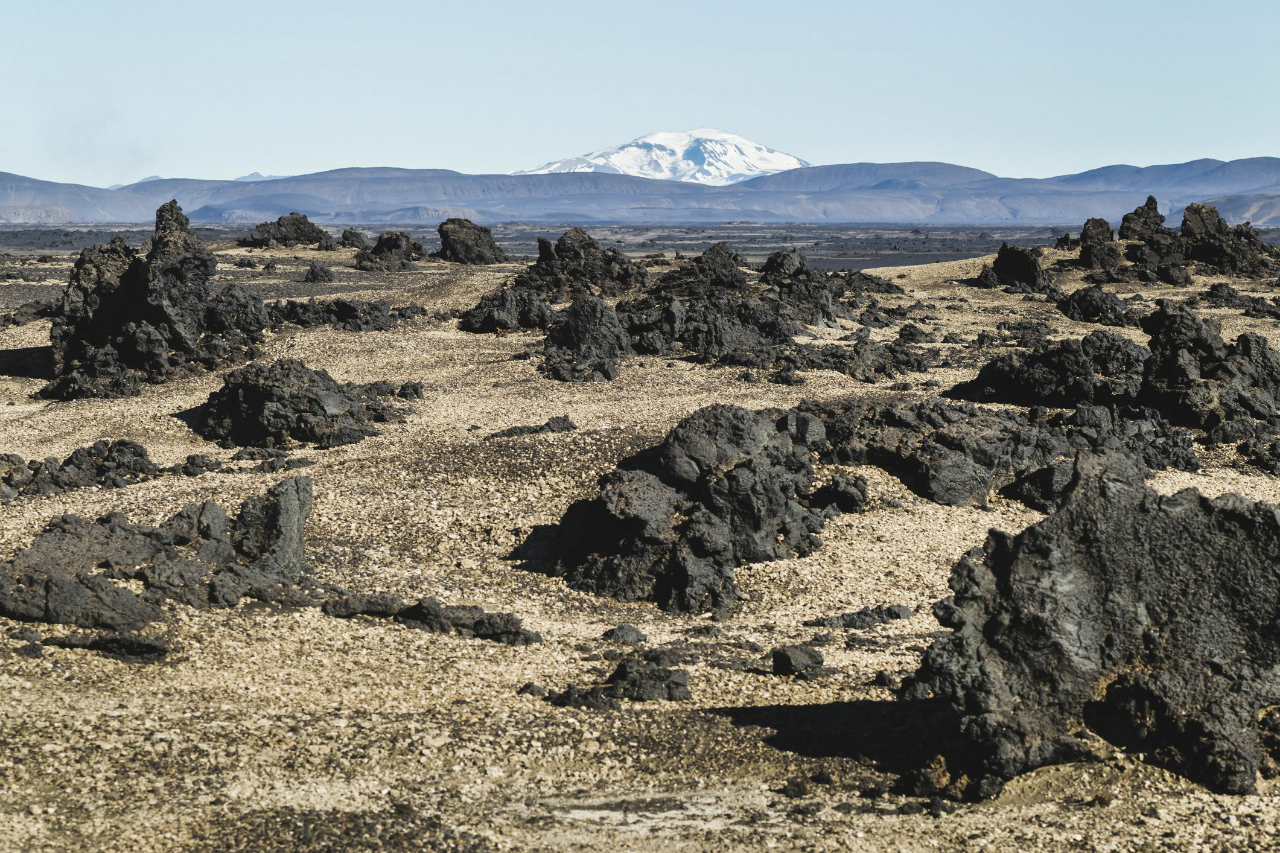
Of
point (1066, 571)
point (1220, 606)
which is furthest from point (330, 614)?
point (1220, 606)

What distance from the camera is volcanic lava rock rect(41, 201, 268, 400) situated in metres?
24.8

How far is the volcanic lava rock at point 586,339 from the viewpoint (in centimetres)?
2614

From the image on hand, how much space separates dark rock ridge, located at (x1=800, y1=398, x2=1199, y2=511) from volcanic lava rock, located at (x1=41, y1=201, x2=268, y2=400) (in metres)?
13.9

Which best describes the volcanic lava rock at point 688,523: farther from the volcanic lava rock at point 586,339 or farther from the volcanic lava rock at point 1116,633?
the volcanic lava rock at point 586,339

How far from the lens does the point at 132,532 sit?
1377cm

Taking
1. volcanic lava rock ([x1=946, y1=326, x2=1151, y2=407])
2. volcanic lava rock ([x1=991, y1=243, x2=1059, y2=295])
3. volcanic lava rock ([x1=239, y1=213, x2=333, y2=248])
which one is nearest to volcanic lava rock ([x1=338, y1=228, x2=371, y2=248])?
volcanic lava rock ([x1=239, y1=213, x2=333, y2=248])

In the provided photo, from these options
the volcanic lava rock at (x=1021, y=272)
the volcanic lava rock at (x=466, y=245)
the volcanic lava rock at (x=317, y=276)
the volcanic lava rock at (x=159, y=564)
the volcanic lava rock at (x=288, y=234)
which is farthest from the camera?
the volcanic lava rock at (x=288, y=234)

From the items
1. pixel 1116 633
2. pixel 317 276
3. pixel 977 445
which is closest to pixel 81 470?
pixel 977 445

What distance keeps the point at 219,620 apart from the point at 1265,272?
4099 centimetres

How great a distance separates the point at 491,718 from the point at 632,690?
1394mm

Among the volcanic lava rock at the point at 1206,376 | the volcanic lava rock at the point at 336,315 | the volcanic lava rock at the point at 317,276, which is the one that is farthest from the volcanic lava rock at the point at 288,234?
the volcanic lava rock at the point at 1206,376

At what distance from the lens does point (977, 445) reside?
17797 mm

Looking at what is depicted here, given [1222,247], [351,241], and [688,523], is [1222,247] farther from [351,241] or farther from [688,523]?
[351,241]

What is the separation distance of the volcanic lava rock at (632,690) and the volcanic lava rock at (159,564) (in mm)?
3928
